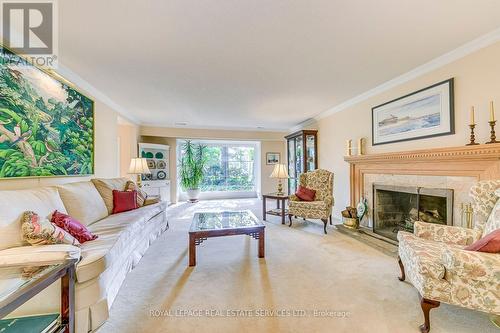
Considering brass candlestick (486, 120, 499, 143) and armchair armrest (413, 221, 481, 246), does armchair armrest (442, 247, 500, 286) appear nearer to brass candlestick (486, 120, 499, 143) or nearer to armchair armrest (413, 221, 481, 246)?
armchair armrest (413, 221, 481, 246)

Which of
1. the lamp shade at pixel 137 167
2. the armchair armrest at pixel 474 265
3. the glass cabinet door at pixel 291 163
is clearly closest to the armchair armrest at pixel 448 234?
the armchair armrest at pixel 474 265

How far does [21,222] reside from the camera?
1604 millimetres

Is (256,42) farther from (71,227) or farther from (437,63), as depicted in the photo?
(71,227)

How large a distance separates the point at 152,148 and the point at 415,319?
6342 mm

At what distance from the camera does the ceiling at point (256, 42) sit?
1.70 metres

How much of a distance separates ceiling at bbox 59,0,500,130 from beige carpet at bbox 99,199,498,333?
2363mm

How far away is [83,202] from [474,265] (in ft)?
11.4

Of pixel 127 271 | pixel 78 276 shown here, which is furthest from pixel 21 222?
pixel 127 271

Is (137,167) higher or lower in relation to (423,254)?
higher

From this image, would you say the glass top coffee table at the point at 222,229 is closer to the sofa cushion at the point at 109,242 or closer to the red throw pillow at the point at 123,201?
the sofa cushion at the point at 109,242

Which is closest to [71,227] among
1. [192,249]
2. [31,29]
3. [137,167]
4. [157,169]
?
[192,249]

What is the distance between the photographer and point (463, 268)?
1.34m

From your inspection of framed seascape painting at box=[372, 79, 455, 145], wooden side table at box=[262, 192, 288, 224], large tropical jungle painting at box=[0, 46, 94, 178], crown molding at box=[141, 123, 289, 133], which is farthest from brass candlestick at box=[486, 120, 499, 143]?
crown molding at box=[141, 123, 289, 133]

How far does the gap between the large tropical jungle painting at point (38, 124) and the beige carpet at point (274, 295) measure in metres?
1.54
